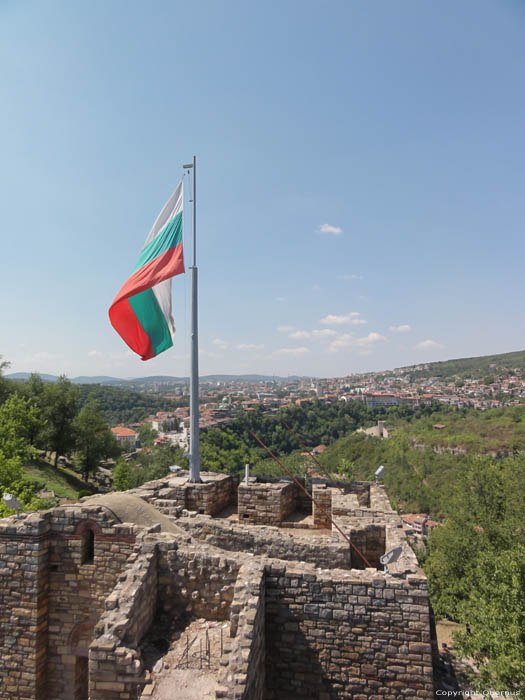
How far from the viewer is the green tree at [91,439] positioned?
36.8 meters

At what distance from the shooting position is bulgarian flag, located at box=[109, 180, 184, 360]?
33.0ft

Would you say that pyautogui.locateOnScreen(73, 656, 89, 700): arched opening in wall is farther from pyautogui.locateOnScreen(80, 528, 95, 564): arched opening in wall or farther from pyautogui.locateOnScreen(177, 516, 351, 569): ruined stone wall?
pyautogui.locateOnScreen(177, 516, 351, 569): ruined stone wall

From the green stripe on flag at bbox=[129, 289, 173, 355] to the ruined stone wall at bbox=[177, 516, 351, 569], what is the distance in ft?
15.5

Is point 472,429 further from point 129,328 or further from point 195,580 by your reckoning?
point 195,580

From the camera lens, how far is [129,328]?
33.5 ft

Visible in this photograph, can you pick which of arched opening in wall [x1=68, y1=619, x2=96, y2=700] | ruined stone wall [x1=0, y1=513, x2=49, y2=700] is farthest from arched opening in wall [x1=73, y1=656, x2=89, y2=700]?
ruined stone wall [x1=0, y1=513, x2=49, y2=700]

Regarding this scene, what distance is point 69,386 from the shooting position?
4097cm

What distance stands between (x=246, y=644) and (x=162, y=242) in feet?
30.5

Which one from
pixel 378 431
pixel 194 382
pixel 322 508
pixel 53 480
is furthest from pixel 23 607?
pixel 378 431

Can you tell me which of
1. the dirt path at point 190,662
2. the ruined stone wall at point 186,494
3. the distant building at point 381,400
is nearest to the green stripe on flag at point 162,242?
the ruined stone wall at point 186,494

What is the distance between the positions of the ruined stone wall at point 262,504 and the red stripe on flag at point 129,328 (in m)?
4.51

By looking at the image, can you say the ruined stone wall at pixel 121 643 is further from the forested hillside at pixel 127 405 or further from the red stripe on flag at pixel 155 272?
the forested hillside at pixel 127 405

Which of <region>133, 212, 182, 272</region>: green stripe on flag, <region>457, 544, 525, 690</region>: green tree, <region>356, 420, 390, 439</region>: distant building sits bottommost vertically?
<region>356, 420, 390, 439</region>: distant building

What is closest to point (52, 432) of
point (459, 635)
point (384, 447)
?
point (459, 635)
